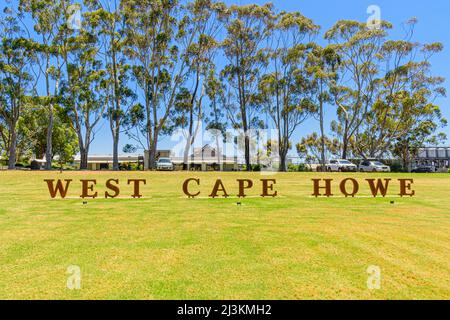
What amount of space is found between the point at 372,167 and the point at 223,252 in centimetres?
3869

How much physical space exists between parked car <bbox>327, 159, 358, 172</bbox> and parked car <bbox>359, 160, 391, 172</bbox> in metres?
0.93

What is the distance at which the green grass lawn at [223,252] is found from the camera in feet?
13.4

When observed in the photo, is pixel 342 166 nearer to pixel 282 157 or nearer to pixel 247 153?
pixel 282 157

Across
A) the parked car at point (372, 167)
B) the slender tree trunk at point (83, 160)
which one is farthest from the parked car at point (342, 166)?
the slender tree trunk at point (83, 160)

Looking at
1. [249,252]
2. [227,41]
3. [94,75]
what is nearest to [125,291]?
[249,252]

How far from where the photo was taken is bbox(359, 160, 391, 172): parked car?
4025cm

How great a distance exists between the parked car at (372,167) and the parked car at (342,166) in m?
0.93

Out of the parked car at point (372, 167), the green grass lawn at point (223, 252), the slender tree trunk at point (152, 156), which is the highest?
the slender tree trunk at point (152, 156)

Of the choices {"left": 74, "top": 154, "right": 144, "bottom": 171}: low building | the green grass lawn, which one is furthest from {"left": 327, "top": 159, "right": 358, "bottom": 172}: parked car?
{"left": 74, "top": 154, "right": 144, "bottom": 171}: low building

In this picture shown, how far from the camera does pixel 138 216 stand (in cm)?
848

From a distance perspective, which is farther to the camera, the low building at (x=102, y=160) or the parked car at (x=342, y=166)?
the low building at (x=102, y=160)

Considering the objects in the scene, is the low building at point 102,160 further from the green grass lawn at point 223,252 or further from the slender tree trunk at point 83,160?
the green grass lawn at point 223,252

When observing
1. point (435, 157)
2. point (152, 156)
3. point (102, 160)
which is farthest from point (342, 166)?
point (102, 160)

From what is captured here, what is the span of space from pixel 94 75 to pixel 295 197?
103 ft
